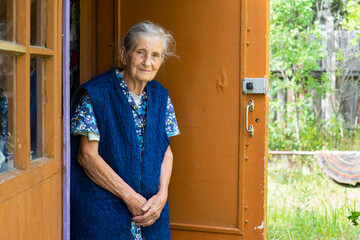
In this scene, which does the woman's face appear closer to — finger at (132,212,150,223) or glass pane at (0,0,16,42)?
finger at (132,212,150,223)

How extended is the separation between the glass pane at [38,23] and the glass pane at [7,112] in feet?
0.65

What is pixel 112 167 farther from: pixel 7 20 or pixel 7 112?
pixel 7 20

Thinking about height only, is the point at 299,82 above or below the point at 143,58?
above

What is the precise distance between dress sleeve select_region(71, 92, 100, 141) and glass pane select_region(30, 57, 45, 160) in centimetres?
44

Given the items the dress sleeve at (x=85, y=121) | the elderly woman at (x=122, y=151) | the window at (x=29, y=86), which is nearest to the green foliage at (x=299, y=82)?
the elderly woman at (x=122, y=151)

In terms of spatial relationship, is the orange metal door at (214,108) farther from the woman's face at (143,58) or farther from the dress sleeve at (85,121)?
the dress sleeve at (85,121)

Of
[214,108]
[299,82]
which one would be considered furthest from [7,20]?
[299,82]

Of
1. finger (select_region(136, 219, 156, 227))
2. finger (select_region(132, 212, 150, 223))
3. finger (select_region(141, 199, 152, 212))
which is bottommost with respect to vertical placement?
finger (select_region(136, 219, 156, 227))

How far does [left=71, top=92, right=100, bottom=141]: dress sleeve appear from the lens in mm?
2350

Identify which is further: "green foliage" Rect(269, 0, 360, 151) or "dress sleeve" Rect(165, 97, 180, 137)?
"green foliage" Rect(269, 0, 360, 151)

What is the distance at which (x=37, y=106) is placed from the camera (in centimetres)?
187

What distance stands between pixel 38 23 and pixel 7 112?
40 cm

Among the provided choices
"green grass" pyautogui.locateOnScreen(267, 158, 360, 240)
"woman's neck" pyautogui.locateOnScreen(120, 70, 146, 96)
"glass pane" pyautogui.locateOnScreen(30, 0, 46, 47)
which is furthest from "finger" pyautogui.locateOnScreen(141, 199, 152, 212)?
"green grass" pyautogui.locateOnScreen(267, 158, 360, 240)

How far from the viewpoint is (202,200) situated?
3.15 meters
